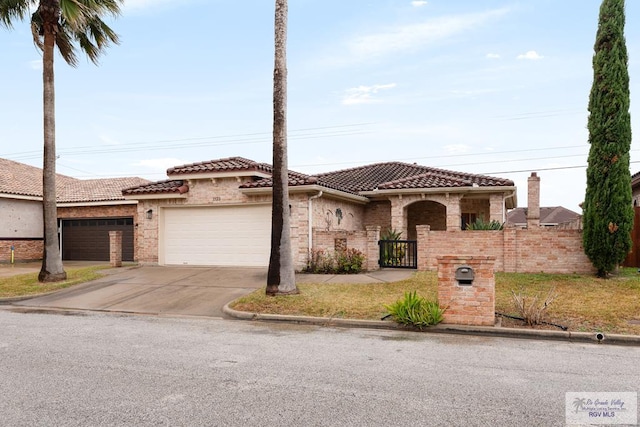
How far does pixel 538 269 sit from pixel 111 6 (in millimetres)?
16088

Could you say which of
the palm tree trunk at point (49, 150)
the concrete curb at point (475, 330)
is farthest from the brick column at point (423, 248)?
the palm tree trunk at point (49, 150)

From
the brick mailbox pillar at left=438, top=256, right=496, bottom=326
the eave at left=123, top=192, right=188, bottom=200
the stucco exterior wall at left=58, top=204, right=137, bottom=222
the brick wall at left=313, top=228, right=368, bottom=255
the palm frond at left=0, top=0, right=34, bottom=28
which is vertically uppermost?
the palm frond at left=0, top=0, right=34, bottom=28

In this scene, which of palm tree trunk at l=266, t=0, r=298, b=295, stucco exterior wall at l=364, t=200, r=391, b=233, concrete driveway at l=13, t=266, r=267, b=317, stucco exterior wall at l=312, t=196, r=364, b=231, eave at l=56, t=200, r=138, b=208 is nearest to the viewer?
concrete driveway at l=13, t=266, r=267, b=317

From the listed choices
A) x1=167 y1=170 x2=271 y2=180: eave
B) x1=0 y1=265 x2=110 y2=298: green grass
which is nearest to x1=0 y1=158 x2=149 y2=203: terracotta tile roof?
x1=167 y1=170 x2=271 y2=180: eave

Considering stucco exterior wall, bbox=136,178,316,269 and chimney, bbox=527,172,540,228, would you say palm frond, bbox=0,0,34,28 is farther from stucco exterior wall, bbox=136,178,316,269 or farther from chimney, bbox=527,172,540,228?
chimney, bbox=527,172,540,228

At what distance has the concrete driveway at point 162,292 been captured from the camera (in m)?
10.4

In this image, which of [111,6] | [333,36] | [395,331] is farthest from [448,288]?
[111,6]

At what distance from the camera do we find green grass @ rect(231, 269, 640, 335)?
809 centimetres

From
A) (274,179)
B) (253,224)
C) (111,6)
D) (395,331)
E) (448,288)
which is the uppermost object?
(111,6)

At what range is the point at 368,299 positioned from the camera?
10078 millimetres

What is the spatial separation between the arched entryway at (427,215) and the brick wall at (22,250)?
60.6ft

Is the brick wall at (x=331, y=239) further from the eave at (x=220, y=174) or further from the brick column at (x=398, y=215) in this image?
the brick column at (x=398, y=215)

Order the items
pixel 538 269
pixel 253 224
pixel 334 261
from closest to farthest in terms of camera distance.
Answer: pixel 538 269 → pixel 334 261 → pixel 253 224

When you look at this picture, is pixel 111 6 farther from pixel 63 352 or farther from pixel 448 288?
pixel 448 288
